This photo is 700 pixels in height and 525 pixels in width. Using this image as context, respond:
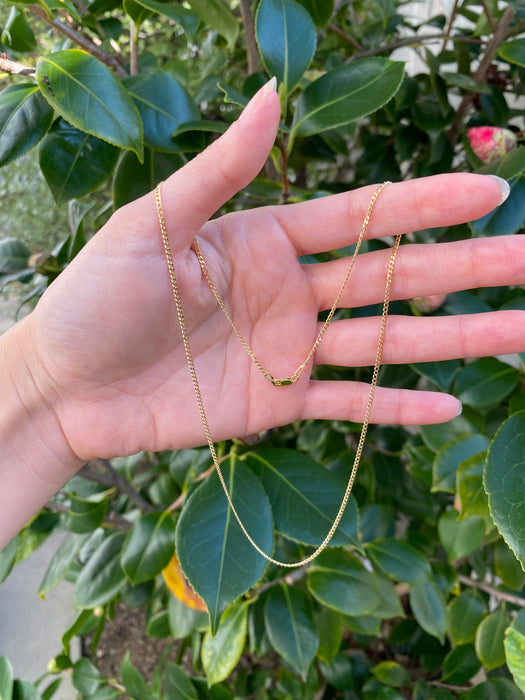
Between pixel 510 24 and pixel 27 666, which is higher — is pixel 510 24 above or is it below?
above

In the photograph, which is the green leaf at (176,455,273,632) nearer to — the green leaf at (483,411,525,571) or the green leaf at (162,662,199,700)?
the green leaf at (483,411,525,571)

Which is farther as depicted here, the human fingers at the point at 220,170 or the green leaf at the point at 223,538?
the green leaf at the point at 223,538

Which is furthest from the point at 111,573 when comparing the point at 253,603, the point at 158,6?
the point at 158,6

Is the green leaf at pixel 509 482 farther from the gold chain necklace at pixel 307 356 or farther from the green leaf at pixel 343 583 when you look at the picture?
the green leaf at pixel 343 583

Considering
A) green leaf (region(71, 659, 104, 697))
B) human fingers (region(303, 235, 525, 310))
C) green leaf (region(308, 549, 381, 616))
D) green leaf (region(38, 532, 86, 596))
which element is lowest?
green leaf (region(71, 659, 104, 697))

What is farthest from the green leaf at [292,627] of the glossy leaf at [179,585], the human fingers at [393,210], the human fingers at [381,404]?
the human fingers at [393,210]

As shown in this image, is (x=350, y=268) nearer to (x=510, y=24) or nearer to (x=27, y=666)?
(x=510, y=24)

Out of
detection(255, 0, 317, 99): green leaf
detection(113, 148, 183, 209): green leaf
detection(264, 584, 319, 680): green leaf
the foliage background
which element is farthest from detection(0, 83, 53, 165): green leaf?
detection(264, 584, 319, 680): green leaf
